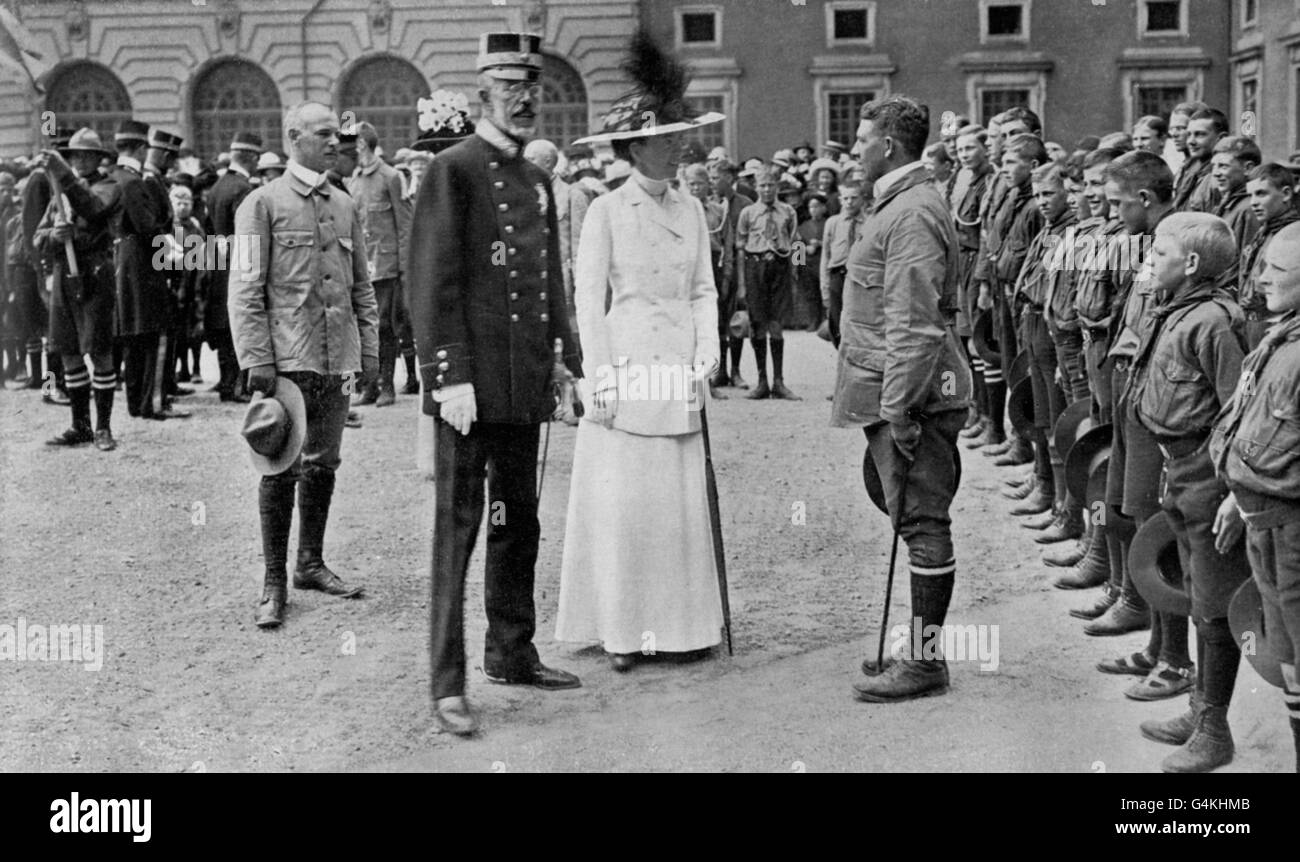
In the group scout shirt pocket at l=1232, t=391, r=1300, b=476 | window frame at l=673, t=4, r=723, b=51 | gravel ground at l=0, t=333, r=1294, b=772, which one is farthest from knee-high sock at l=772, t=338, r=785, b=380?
window frame at l=673, t=4, r=723, b=51

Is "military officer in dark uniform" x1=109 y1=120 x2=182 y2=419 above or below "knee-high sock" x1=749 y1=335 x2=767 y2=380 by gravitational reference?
above

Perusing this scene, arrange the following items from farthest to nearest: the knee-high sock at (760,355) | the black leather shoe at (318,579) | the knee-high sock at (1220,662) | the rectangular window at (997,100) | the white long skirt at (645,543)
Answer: the rectangular window at (997,100)
the knee-high sock at (760,355)
the black leather shoe at (318,579)
the white long skirt at (645,543)
the knee-high sock at (1220,662)

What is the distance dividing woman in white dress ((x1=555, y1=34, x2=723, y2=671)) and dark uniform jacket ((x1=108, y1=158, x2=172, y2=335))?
7508 millimetres

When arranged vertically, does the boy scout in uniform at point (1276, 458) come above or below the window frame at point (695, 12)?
below

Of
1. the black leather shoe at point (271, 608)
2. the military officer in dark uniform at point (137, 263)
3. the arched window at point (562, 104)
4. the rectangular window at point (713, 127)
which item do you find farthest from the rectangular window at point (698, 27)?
the black leather shoe at point (271, 608)

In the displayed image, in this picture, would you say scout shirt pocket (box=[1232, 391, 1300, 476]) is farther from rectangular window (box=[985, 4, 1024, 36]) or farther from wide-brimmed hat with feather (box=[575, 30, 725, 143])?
rectangular window (box=[985, 4, 1024, 36])

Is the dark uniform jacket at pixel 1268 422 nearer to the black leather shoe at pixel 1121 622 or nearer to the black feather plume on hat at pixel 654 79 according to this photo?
the black leather shoe at pixel 1121 622

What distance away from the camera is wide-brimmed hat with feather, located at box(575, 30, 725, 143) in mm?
6305

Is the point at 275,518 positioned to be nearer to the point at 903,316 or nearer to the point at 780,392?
the point at 903,316

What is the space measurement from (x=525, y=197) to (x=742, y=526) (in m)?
3.54

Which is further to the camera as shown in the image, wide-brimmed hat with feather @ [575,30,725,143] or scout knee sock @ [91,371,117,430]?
scout knee sock @ [91,371,117,430]

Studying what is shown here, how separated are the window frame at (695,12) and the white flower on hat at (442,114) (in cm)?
1395

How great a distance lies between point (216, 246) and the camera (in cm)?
1402

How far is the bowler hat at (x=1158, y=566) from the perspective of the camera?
571 cm
